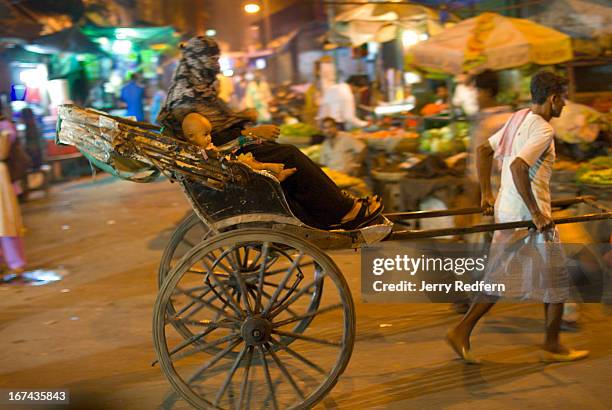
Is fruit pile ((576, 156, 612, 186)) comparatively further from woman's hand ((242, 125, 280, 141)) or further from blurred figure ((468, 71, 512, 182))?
woman's hand ((242, 125, 280, 141))

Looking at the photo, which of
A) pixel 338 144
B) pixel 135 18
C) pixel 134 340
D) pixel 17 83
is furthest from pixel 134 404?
pixel 135 18

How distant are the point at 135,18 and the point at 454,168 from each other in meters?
10.8

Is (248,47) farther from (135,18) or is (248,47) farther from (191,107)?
(191,107)

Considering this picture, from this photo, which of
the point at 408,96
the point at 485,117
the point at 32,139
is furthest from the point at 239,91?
the point at 485,117

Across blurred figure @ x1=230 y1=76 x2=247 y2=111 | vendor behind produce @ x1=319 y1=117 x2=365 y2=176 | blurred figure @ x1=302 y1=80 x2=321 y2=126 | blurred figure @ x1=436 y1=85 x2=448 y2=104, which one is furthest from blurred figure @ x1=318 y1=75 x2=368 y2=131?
blurred figure @ x1=230 y1=76 x2=247 y2=111

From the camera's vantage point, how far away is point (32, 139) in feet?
41.6

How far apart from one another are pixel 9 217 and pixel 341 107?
18.3ft

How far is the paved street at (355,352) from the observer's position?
3.98 meters

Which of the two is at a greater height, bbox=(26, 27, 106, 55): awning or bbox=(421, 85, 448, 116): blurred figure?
bbox=(26, 27, 106, 55): awning

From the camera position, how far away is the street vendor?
3920mm

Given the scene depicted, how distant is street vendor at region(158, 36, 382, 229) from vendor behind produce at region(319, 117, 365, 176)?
12.2ft

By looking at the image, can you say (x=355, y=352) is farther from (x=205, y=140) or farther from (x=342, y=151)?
(x=342, y=151)

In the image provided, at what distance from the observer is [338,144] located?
811cm

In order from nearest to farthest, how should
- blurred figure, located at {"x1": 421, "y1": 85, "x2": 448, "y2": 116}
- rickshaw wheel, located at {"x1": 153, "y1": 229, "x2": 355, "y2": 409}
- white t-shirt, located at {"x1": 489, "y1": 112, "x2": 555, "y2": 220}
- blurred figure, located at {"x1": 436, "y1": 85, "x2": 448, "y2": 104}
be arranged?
rickshaw wheel, located at {"x1": 153, "y1": 229, "x2": 355, "y2": 409}, white t-shirt, located at {"x1": 489, "y1": 112, "x2": 555, "y2": 220}, blurred figure, located at {"x1": 421, "y1": 85, "x2": 448, "y2": 116}, blurred figure, located at {"x1": 436, "y1": 85, "x2": 448, "y2": 104}
